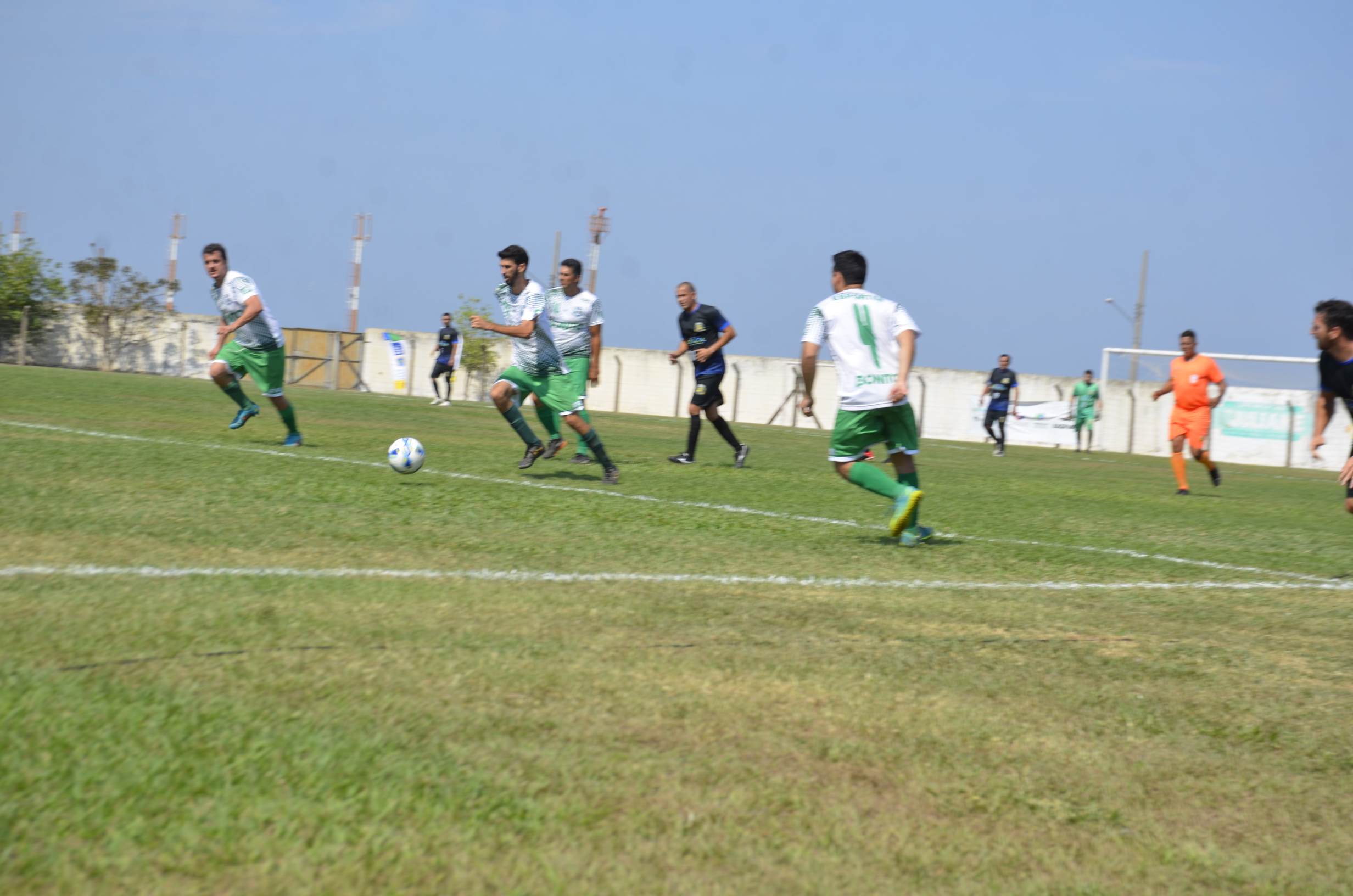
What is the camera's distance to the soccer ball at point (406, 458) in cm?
886

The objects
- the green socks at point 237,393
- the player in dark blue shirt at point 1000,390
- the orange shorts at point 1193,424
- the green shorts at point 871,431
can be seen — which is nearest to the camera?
the green shorts at point 871,431

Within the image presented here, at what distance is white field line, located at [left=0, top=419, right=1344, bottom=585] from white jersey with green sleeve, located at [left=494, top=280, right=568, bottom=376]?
3.93 feet

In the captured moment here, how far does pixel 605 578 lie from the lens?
517 cm

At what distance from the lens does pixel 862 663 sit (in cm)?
390

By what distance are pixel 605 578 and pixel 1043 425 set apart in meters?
31.5

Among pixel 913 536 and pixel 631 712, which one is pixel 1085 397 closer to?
pixel 913 536

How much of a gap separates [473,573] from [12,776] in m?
2.72

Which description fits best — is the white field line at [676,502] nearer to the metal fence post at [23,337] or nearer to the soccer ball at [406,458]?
the soccer ball at [406,458]

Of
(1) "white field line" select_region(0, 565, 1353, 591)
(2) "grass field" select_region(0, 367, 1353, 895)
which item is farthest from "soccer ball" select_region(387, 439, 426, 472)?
(1) "white field line" select_region(0, 565, 1353, 591)

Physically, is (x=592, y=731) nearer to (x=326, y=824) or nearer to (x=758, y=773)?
(x=758, y=773)

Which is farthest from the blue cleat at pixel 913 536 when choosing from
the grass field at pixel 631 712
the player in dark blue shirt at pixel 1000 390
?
the player in dark blue shirt at pixel 1000 390

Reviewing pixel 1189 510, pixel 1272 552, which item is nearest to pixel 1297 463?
pixel 1189 510

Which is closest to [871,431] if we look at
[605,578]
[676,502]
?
[676,502]

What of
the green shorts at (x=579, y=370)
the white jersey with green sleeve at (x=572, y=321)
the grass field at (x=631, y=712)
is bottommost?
Answer: the grass field at (x=631, y=712)
